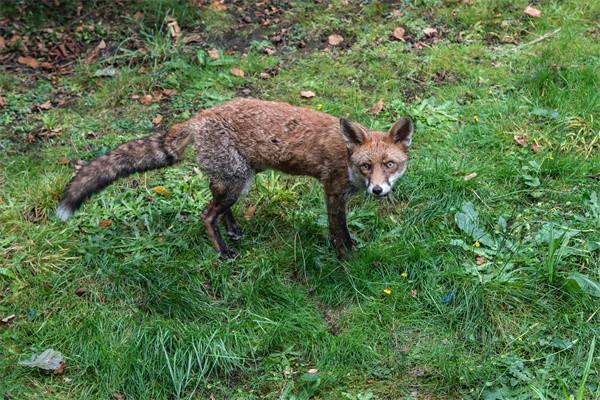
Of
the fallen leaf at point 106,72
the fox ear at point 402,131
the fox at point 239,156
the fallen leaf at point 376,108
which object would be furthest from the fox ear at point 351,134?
the fallen leaf at point 106,72

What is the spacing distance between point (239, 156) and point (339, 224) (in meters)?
1.02

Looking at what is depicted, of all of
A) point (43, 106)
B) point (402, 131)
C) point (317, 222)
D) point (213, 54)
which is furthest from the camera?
point (213, 54)

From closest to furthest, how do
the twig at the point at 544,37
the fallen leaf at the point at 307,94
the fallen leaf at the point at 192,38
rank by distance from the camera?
the fallen leaf at the point at 307,94
the twig at the point at 544,37
the fallen leaf at the point at 192,38

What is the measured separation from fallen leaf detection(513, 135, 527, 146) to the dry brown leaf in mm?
4640

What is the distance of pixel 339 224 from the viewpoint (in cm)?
540

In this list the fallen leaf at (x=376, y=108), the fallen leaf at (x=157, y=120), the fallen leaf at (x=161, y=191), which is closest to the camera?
the fallen leaf at (x=161, y=191)

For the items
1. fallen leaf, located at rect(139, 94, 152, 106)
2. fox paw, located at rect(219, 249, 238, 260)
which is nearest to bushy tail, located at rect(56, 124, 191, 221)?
fox paw, located at rect(219, 249, 238, 260)

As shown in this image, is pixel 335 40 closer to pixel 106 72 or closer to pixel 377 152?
pixel 106 72

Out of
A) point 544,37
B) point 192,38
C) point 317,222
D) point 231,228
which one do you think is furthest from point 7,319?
point 544,37

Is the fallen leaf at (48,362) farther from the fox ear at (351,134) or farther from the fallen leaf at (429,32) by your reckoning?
the fallen leaf at (429,32)

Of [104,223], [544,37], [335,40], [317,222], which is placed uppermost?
[544,37]

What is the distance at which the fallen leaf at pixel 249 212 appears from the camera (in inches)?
236

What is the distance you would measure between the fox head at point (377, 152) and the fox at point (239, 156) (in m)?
0.12

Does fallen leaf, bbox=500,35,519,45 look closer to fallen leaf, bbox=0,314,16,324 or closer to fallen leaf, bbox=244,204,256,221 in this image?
fallen leaf, bbox=244,204,256,221
